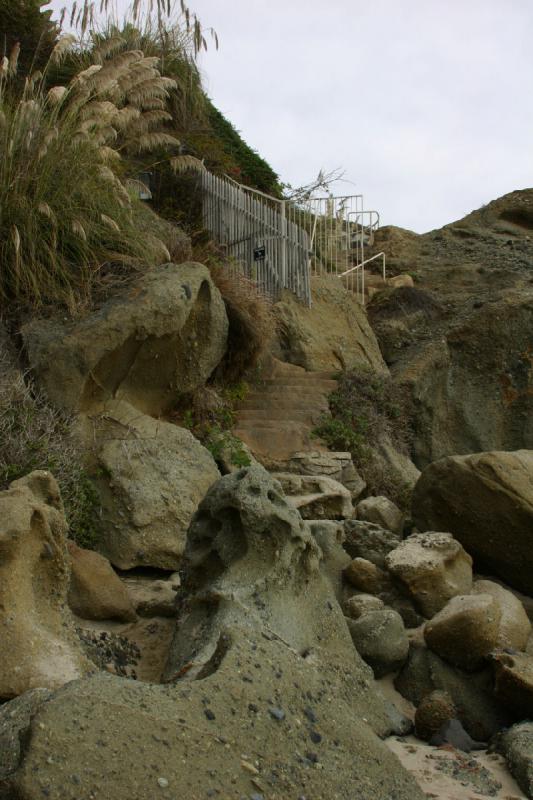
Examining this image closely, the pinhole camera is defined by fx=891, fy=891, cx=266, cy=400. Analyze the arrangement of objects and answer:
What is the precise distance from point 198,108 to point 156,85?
432 cm

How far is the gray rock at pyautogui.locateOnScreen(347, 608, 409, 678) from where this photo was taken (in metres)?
5.31

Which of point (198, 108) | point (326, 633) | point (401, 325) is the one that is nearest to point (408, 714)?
point (326, 633)

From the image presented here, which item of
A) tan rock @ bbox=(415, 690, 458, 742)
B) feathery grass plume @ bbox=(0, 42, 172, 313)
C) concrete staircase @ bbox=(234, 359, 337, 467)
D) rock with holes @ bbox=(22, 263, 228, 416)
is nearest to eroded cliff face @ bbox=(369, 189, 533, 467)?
→ concrete staircase @ bbox=(234, 359, 337, 467)

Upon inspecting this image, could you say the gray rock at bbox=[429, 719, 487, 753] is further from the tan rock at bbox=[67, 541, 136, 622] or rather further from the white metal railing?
the white metal railing

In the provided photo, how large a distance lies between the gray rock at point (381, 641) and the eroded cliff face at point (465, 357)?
6.87 m

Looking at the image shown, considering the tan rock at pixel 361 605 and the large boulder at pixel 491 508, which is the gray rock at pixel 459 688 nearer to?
the tan rock at pixel 361 605

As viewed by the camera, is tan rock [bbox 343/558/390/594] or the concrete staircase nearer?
tan rock [bbox 343/558/390/594]

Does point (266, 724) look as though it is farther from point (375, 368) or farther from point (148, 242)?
point (375, 368)

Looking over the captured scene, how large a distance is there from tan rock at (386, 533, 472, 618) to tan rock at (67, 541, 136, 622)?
1.84 m

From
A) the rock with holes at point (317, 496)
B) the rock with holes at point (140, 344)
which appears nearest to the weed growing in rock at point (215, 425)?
the rock with holes at point (140, 344)

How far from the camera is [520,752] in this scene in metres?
4.37

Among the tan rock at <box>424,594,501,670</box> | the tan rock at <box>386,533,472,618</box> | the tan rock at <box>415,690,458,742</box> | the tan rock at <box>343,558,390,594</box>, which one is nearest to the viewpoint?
the tan rock at <box>415,690,458,742</box>

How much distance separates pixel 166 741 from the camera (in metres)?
3.11

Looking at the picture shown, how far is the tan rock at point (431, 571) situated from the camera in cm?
600
